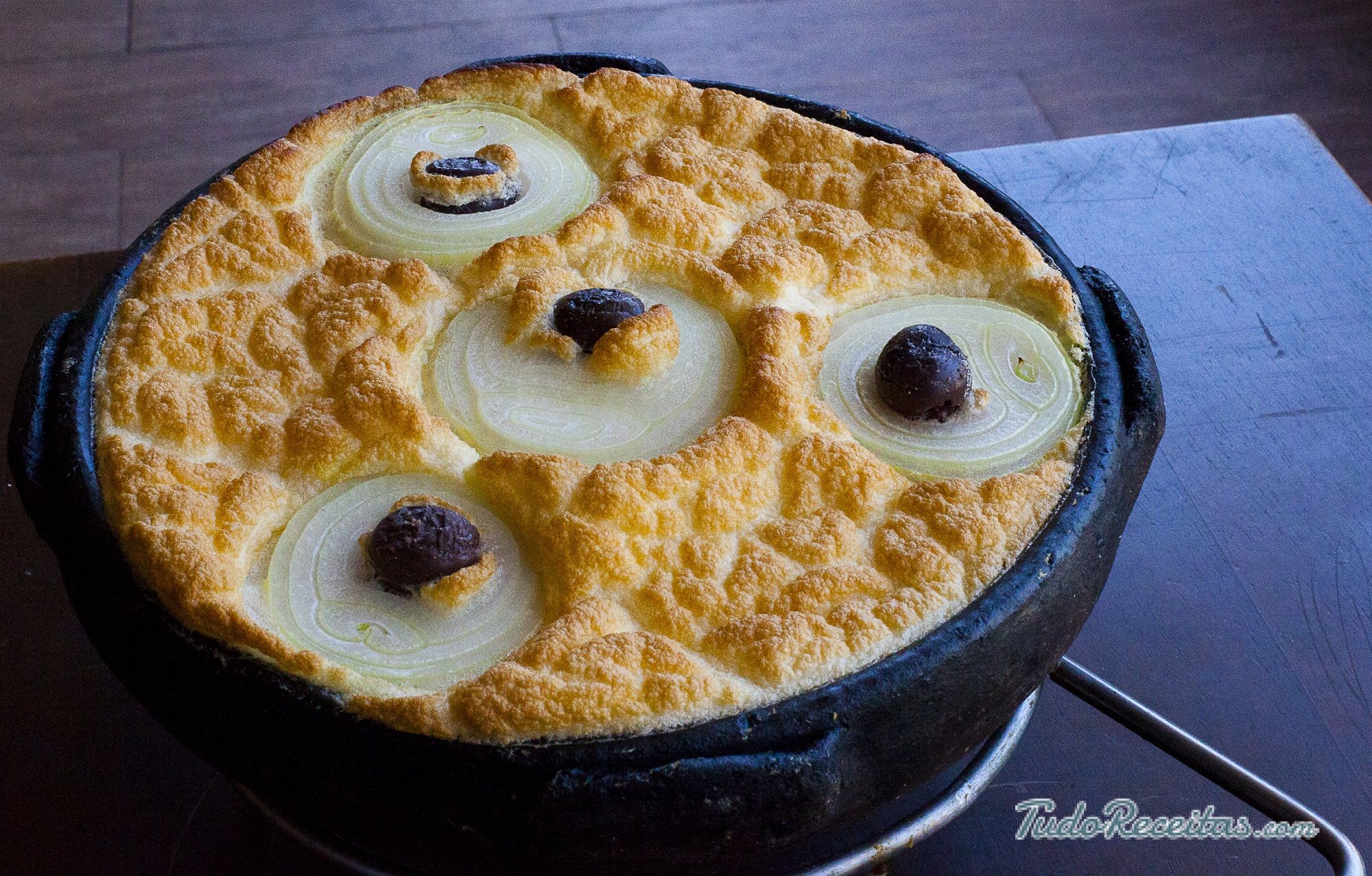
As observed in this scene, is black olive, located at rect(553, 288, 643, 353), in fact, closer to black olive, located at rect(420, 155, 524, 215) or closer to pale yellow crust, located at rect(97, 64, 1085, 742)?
pale yellow crust, located at rect(97, 64, 1085, 742)

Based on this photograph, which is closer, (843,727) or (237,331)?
(843,727)

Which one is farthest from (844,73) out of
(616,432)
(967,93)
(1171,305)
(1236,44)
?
(616,432)

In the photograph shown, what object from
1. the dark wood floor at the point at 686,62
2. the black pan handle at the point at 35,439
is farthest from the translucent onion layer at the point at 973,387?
the dark wood floor at the point at 686,62

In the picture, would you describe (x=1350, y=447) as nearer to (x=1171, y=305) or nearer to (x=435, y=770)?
(x=1171, y=305)

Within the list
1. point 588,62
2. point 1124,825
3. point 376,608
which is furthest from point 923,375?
point 588,62

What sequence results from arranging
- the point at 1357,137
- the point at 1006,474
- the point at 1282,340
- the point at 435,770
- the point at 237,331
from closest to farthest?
the point at 435,770
the point at 1006,474
the point at 237,331
the point at 1282,340
the point at 1357,137
